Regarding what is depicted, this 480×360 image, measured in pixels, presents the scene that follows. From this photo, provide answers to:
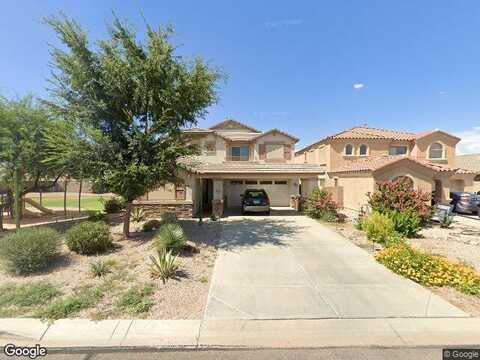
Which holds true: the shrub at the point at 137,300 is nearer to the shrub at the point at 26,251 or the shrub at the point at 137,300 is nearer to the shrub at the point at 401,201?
the shrub at the point at 26,251

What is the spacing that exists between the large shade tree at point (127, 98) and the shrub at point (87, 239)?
149 centimetres

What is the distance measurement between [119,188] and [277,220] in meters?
8.61

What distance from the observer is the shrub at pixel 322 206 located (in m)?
12.5

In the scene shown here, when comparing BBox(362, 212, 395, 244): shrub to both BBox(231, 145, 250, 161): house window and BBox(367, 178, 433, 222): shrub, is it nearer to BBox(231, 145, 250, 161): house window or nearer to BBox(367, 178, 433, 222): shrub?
BBox(367, 178, 433, 222): shrub

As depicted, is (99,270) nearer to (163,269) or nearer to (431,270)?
(163,269)

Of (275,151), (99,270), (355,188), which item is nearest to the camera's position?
(99,270)

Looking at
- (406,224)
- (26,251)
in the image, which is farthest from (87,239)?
(406,224)

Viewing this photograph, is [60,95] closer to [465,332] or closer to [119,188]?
[119,188]

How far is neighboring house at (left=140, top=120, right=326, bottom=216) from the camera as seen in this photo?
13.4 m

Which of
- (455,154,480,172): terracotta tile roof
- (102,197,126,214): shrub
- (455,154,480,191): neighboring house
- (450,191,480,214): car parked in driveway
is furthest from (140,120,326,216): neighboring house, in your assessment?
(455,154,480,172): terracotta tile roof

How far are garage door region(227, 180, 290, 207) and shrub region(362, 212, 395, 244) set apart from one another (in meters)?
9.35

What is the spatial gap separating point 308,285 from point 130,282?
4.27 meters

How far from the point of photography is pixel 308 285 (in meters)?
5.22

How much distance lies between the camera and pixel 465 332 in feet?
11.8
